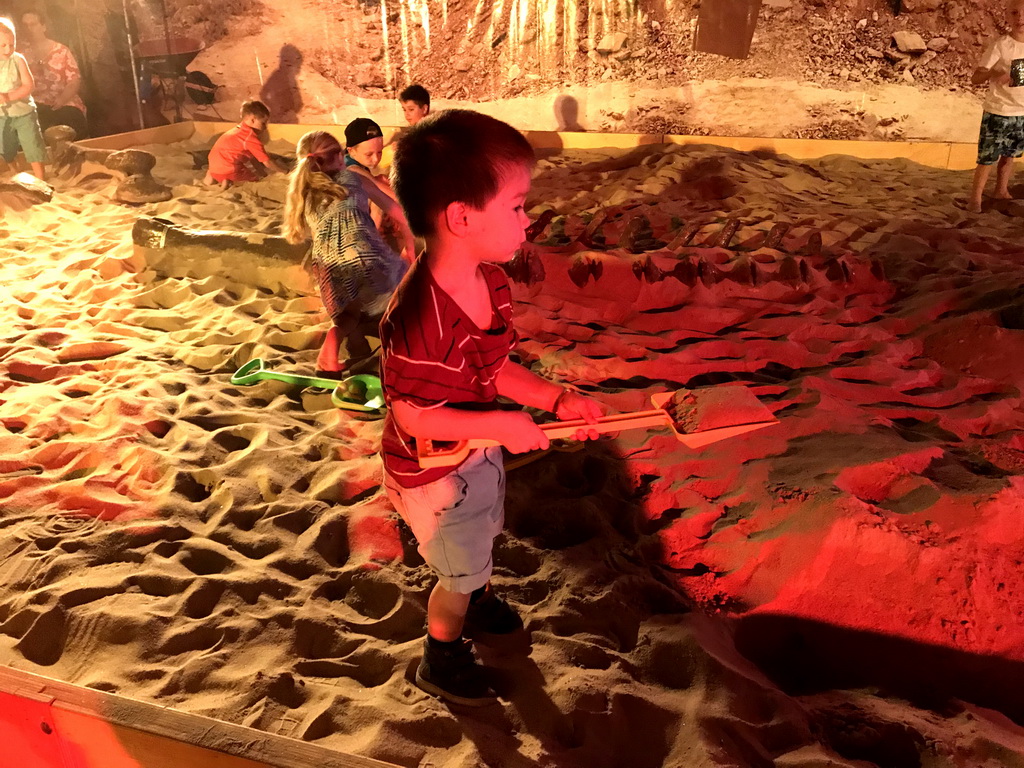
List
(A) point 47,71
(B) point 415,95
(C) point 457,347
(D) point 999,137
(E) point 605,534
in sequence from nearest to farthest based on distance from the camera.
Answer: (C) point 457,347 < (E) point 605,534 < (B) point 415,95 < (D) point 999,137 < (A) point 47,71

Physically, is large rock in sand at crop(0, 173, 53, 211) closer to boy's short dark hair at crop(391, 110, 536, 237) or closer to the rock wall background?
the rock wall background

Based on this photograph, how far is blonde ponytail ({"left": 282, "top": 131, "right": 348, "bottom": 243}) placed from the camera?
3.50 meters

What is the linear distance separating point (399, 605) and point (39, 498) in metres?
1.59

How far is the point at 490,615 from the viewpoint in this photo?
2.06 meters

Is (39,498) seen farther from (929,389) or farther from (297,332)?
(929,389)

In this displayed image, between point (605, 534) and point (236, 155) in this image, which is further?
point (236, 155)

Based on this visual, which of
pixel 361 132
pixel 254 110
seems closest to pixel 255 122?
pixel 254 110

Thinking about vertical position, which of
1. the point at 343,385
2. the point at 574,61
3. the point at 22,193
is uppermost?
the point at 574,61

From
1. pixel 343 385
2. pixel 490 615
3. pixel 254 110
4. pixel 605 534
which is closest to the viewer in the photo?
pixel 490 615

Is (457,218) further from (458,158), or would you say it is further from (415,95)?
(415,95)

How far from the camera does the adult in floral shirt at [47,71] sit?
9141mm

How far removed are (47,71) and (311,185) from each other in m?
8.40

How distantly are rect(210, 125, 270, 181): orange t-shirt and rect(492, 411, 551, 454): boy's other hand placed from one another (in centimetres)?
652

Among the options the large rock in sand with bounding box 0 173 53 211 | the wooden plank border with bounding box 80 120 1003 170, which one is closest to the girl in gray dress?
the large rock in sand with bounding box 0 173 53 211
